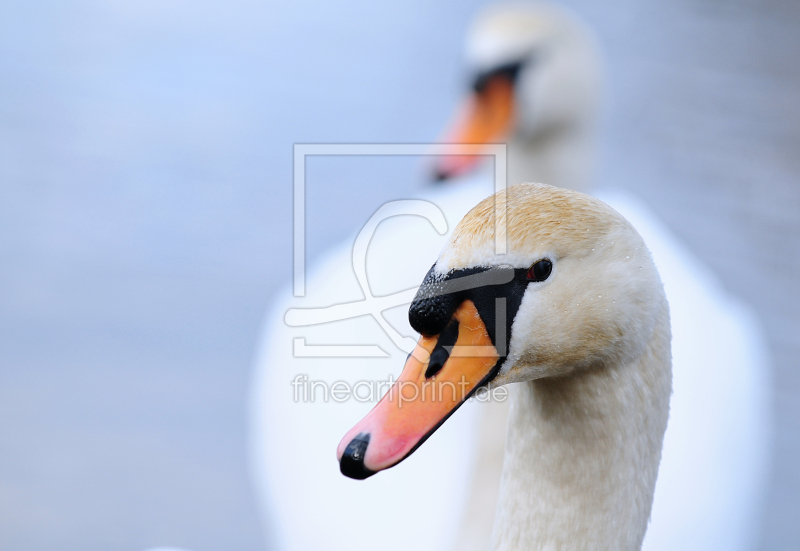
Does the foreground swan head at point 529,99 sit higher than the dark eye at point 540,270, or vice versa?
the foreground swan head at point 529,99

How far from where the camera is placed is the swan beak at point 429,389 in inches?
37.1

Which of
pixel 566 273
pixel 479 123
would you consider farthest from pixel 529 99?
pixel 566 273

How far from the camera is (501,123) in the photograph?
242 centimetres

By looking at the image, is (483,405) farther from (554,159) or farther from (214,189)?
(214,189)

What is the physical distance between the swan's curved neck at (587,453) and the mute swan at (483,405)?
678 mm

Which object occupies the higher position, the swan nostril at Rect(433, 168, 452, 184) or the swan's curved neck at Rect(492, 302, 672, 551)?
the swan nostril at Rect(433, 168, 452, 184)

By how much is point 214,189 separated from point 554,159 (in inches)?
69.3

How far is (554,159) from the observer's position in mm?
2396

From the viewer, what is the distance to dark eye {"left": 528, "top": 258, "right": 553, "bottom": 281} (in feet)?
3.28

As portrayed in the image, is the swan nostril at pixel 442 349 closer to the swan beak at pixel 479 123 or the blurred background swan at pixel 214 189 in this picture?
the swan beak at pixel 479 123

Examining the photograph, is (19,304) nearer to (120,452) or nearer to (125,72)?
(120,452)

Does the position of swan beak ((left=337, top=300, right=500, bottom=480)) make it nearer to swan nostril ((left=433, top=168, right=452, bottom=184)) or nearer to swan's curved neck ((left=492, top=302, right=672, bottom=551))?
swan's curved neck ((left=492, top=302, right=672, bottom=551))

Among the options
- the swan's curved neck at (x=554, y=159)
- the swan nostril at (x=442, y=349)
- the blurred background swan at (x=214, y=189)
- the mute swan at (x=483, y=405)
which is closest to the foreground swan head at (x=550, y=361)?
the swan nostril at (x=442, y=349)

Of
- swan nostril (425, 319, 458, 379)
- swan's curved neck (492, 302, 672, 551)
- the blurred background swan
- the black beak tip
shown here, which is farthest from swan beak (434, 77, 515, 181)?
the black beak tip
